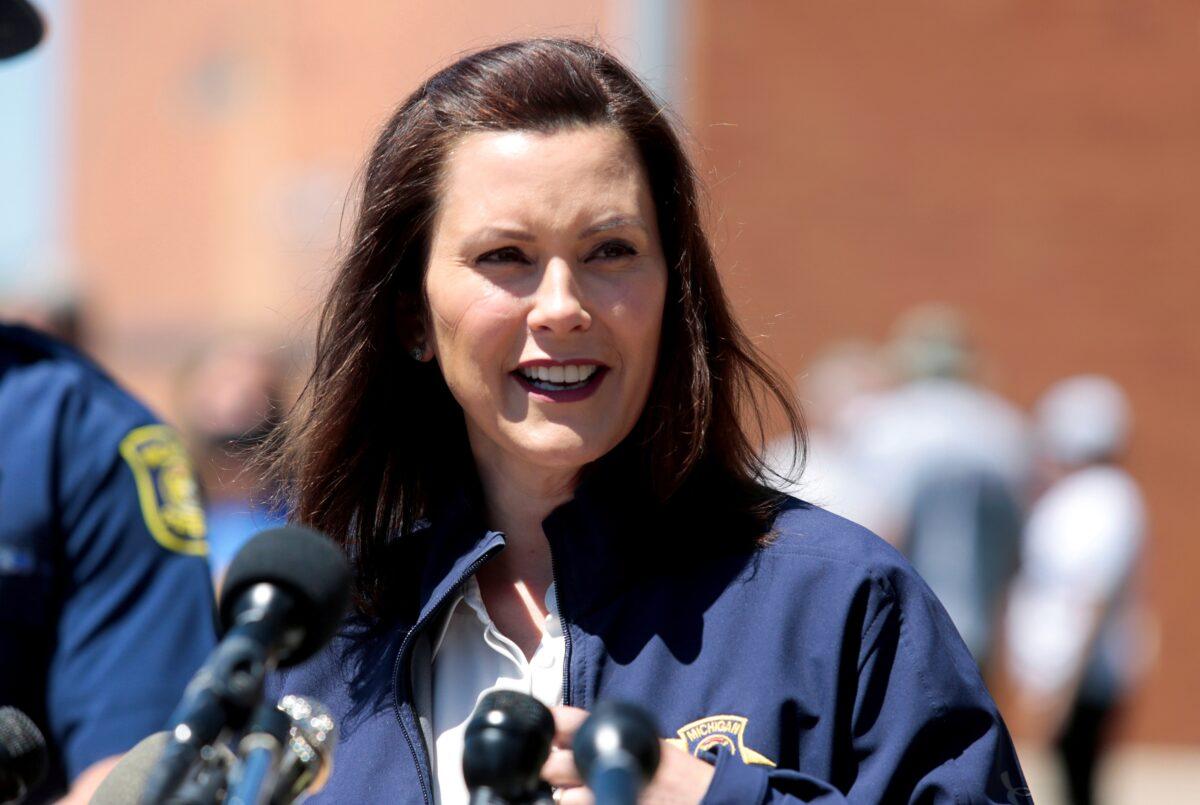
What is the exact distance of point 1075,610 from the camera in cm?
864

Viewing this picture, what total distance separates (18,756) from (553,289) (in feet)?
3.27

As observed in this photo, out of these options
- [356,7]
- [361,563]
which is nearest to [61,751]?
[361,563]

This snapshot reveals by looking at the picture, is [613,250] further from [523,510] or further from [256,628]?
[256,628]

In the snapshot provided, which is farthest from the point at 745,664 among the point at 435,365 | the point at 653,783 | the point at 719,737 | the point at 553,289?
the point at 435,365

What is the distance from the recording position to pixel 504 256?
2654 millimetres

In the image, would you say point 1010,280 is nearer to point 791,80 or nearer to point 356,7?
point 791,80

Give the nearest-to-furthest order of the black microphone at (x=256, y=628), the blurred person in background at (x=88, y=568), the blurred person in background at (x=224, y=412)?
the black microphone at (x=256, y=628) → the blurred person in background at (x=88, y=568) → the blurred person in background at (x=224, y=412)

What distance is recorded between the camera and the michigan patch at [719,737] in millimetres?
2393

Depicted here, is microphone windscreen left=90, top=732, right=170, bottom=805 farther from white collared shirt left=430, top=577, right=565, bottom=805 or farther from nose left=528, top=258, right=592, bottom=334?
nose left=528, top=258, right=592, bottom=334

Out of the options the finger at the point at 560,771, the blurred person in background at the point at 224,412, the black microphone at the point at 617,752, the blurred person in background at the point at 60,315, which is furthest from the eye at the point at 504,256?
the blurred person in background at the point at 60,315

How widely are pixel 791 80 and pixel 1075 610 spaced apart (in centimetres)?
558

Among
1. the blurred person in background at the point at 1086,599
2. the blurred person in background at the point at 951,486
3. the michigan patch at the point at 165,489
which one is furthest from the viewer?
the blurred person in background at the point at 1086,599

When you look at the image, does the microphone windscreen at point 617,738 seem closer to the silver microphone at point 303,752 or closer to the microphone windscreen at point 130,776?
the silver microphone at point 303,752

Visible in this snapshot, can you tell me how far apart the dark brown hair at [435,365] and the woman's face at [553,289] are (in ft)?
0.21
